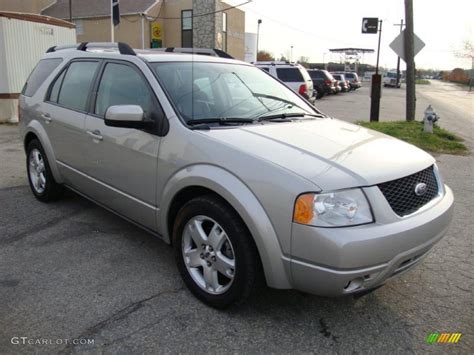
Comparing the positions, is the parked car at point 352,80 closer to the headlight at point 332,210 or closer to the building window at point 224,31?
the building window at point 224,31

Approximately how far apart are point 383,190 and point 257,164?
0.76m

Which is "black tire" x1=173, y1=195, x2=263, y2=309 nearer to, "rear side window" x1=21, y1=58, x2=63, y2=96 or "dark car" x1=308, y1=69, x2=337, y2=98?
"rear side window" x1=21, y1=58, x2=63, y2=96

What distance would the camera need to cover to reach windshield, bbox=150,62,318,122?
3533 mm

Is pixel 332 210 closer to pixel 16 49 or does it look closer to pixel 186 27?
pixel 16 49

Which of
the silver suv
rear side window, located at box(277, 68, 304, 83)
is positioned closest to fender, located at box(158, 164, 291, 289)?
the silver suv

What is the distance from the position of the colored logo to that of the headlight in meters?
0.91

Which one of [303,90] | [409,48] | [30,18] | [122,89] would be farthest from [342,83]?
[122,89]

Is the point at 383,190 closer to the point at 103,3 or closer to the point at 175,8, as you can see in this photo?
the point at 175,8

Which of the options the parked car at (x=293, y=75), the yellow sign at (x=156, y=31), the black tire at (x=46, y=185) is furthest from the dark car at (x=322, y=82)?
the black tire at (x=46, y=185)

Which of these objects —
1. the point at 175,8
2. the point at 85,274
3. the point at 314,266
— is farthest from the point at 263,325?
the point at 175,8

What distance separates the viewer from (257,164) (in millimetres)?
2764

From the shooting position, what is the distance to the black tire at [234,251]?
9.15 feet

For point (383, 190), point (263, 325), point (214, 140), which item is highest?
point (214, 140)

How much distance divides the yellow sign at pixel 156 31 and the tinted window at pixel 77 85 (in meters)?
31.4
